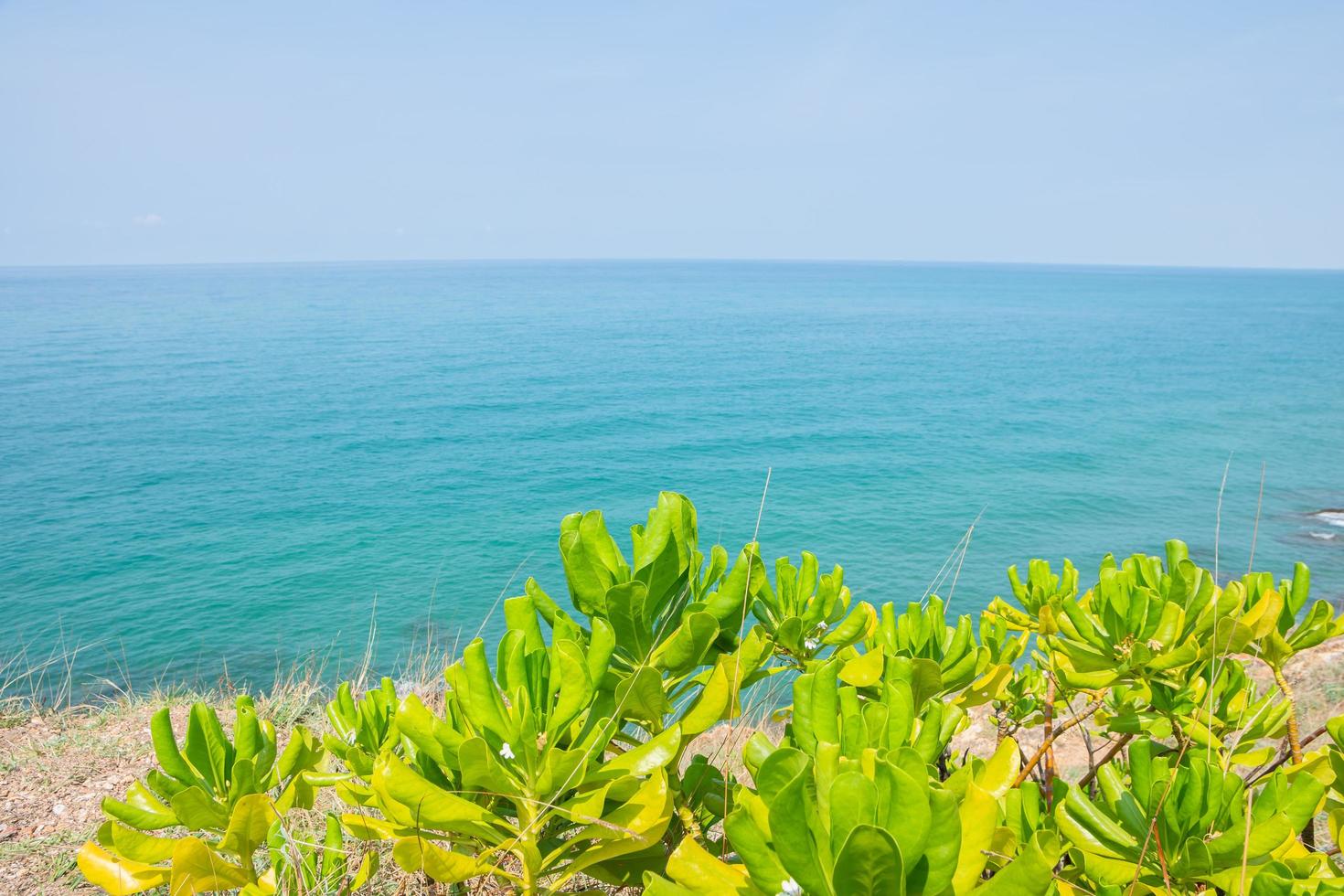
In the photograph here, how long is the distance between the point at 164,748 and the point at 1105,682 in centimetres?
173

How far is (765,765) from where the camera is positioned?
0.86 metres

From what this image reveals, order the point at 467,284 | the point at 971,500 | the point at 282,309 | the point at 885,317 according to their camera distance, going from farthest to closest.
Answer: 1. the point at 467,284
2. the point at 885,317
3. the point at 282,309
4. the point at 971,500

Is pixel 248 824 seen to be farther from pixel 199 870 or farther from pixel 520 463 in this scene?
pixel 520 463

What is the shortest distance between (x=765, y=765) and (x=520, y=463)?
24.9 m

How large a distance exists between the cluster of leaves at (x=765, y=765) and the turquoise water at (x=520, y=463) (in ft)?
24.0

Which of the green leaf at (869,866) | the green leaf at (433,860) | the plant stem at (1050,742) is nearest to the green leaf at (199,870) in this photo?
the green leaf at (433,860)

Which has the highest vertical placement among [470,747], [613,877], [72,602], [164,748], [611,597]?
[611,597]

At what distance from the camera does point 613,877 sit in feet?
4.39

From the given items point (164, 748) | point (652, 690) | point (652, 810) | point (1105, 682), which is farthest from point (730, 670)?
point (164, 748)

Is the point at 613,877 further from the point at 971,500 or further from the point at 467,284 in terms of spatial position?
the point at 467,284

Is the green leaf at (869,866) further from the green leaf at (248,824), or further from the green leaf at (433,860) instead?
the green leaf at (248,824)

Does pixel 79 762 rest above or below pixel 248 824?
below

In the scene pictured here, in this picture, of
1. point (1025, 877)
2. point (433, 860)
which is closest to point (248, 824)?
point (433, 860)

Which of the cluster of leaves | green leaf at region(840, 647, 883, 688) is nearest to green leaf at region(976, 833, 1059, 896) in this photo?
the cluster of leaves
